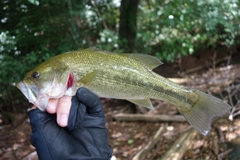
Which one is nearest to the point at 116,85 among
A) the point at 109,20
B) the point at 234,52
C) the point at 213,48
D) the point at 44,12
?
the point at 44,12

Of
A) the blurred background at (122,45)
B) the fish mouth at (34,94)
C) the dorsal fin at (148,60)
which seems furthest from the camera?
the blurred background at (122,45)

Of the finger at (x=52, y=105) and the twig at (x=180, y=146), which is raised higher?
the finger at (x=52, y=105)

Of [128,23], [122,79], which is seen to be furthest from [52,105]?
[128,23]

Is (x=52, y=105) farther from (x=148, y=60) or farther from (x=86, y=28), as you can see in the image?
(x=86, y=28)

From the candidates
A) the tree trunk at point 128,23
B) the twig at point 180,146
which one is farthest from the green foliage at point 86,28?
the twig at point 180,146

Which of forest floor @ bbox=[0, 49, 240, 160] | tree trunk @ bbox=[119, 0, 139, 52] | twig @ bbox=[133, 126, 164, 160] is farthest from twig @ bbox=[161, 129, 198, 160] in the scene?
tree trunk @ bbox=[119, 0, 139, 52]

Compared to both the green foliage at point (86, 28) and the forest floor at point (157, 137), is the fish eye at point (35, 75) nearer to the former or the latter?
the green foliage at point (86, 28)
